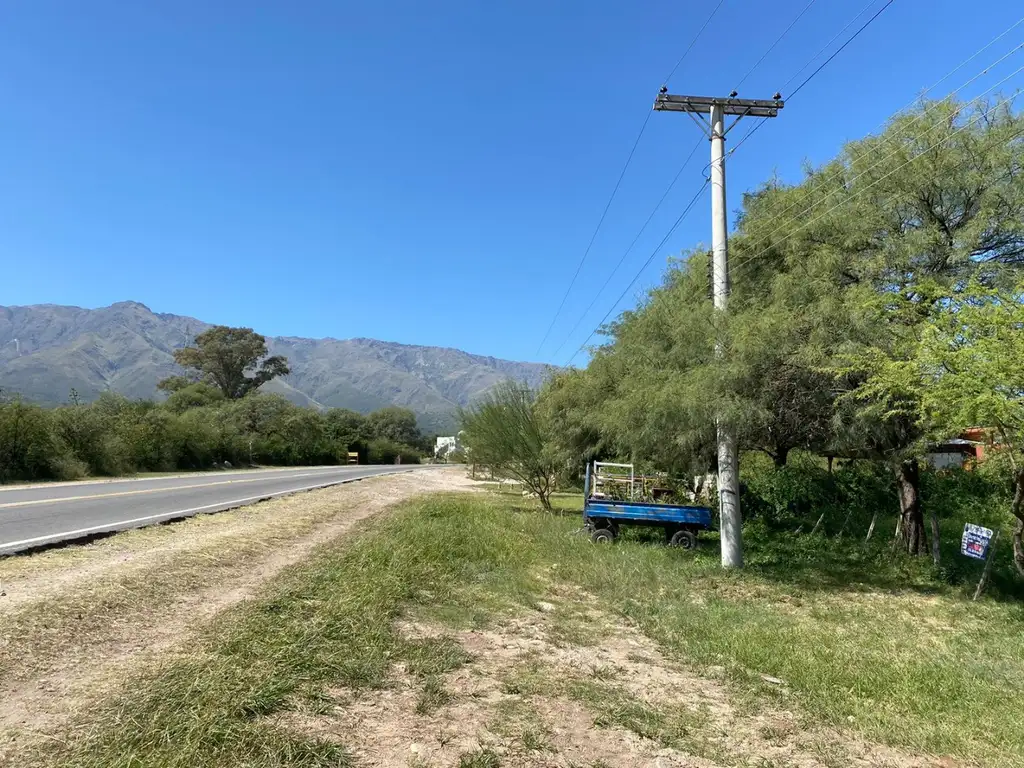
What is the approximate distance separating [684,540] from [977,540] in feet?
19.2

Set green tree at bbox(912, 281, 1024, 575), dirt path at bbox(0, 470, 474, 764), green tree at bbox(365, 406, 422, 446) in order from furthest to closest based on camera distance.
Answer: green tree at bbox(365, 406, 422, 446) → green tree at bbox(912, 281, 1024, 575) → dirt path at bbox(0, 470, 474, 764)

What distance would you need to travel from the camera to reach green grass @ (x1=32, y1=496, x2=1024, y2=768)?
14.3ft

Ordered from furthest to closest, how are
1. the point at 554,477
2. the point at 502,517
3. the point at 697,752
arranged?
the point at 554,477 → the point at 502,517 → the point at 697,752

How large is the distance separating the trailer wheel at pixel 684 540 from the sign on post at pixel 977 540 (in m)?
5.43

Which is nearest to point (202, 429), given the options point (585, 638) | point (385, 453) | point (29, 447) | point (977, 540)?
point (29, 447)

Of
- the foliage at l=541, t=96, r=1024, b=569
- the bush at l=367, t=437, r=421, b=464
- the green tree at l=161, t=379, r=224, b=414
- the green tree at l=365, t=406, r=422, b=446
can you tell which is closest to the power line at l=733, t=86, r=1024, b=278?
the foliage at l=541, t=96, r=1024, b=569

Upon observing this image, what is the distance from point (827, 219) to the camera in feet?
45.1

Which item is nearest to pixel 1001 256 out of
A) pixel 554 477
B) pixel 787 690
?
pixel 787 690

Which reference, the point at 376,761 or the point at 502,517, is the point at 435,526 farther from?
the point at 376,761

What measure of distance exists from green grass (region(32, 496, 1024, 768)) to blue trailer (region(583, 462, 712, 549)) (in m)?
1.18

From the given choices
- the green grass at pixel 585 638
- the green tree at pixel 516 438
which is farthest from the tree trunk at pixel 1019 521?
the green tree at pixel 516 438

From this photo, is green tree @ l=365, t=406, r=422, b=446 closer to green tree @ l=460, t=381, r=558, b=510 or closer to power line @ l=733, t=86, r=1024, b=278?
green tree @ l=460, t=381, r=558, b=510

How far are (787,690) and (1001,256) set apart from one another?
1065cm

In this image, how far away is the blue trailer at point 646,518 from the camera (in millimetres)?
15336
